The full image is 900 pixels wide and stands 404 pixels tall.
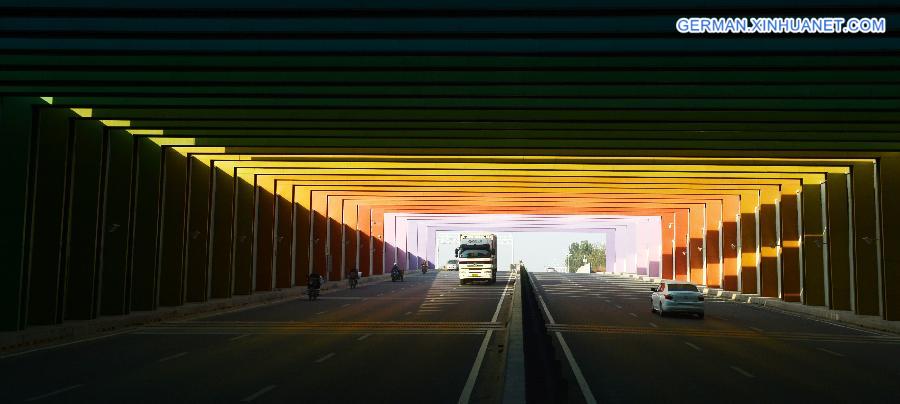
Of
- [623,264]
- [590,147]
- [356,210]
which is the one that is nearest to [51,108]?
[590,147]

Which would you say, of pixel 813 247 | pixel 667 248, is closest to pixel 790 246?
pixel 813 247

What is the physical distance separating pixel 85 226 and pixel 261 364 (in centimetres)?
1223

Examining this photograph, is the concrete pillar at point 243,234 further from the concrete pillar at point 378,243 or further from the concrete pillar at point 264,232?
the concrete pillar at point 378,243

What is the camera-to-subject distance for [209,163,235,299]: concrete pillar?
39.2 metres

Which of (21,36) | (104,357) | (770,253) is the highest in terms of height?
(21,36)

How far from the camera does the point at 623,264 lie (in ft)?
386

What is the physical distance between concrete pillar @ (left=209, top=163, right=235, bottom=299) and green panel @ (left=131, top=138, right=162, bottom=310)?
7223 millimetres

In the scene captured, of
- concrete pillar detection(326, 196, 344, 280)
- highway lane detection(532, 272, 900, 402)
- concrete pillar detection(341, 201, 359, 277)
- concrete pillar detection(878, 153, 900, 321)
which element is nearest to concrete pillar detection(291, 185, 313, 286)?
concrete pillar detection(326, 196, 344, 280)

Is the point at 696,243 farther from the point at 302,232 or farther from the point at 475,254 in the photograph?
the point at 302,232

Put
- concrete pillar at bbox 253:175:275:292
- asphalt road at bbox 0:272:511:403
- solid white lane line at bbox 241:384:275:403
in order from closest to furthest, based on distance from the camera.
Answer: solid white lane line at bbox 241:384:275:403
asphalt road at bbox 0:272:511:403
concrete pillar at bbox 253:175:275:292

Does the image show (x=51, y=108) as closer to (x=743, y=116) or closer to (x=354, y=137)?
(x=354, y=137)

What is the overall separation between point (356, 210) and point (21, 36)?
57.7 m

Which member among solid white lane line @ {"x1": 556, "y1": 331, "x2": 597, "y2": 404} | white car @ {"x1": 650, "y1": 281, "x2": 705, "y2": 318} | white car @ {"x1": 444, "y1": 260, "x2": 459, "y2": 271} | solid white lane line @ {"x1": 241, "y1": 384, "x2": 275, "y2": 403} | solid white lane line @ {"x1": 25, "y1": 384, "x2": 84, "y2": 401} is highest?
white car @ {"x1": 444, "y1": 260, "x2": 459, "y2": 271}

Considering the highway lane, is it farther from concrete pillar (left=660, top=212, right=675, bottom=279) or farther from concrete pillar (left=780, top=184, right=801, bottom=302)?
concrete pillar (left=660, top=212, right=675, bottom=279)
